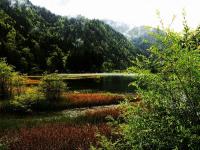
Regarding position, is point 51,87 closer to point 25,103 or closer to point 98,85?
point 25,103

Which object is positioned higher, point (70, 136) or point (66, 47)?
point (66, 47)

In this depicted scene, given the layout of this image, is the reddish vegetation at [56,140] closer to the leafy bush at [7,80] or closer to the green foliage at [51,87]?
the green foliage at [51,87]

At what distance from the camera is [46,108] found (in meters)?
37.2

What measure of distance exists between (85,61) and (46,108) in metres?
128

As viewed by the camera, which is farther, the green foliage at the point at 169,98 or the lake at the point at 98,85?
the lake at the point at 98,85

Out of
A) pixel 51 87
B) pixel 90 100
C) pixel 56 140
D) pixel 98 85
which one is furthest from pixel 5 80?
pixel 98 85

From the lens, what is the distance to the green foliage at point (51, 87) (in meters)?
40.4

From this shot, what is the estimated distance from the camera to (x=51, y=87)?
4078cm

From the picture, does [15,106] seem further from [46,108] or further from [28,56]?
[28,56]

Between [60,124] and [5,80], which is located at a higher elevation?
[5,80]

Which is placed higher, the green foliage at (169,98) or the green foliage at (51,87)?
the green foliage at (169,98)

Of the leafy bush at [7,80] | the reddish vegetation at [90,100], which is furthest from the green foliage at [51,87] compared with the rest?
the leafy bush at [7,80]

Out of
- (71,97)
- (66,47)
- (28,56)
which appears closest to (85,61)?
(28,56)

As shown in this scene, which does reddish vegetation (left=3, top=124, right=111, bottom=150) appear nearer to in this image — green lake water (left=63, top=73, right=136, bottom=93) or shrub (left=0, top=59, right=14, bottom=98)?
green lake water (left=63, top=73, right=136, bottom=93)
